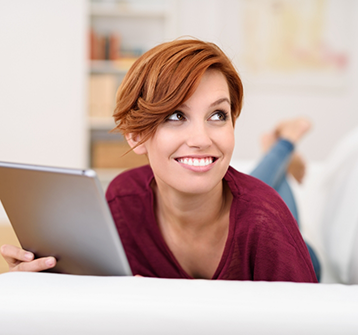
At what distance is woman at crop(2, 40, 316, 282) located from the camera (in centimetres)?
76

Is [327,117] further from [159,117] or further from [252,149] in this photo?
[159,117]

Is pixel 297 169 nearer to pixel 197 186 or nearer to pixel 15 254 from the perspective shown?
pixel 197 186

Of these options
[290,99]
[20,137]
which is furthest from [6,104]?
[290,99]

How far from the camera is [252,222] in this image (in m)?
0.86

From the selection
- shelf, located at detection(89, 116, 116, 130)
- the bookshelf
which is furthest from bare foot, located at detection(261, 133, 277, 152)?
shelf, located at detection(89, 116, 116, 130)

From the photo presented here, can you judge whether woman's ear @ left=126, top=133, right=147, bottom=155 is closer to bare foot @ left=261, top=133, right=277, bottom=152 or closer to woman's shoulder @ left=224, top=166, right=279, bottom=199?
woman's shoulder @ left=224, top=166, right=279, bottom=199

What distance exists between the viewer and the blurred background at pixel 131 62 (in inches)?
120

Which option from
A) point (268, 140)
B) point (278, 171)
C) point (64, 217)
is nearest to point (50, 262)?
point (64, 217)

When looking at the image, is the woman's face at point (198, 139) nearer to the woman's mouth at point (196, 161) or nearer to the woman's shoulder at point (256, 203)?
the woman's mouth at point (196, 161)

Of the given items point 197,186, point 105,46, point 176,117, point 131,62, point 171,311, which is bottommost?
point 171,311

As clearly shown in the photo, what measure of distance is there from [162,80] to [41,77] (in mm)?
2551

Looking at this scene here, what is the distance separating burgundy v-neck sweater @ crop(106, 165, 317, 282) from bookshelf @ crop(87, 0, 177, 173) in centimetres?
207

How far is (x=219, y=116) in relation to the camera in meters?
0.80

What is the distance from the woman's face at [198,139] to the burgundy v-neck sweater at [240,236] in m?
0.12
